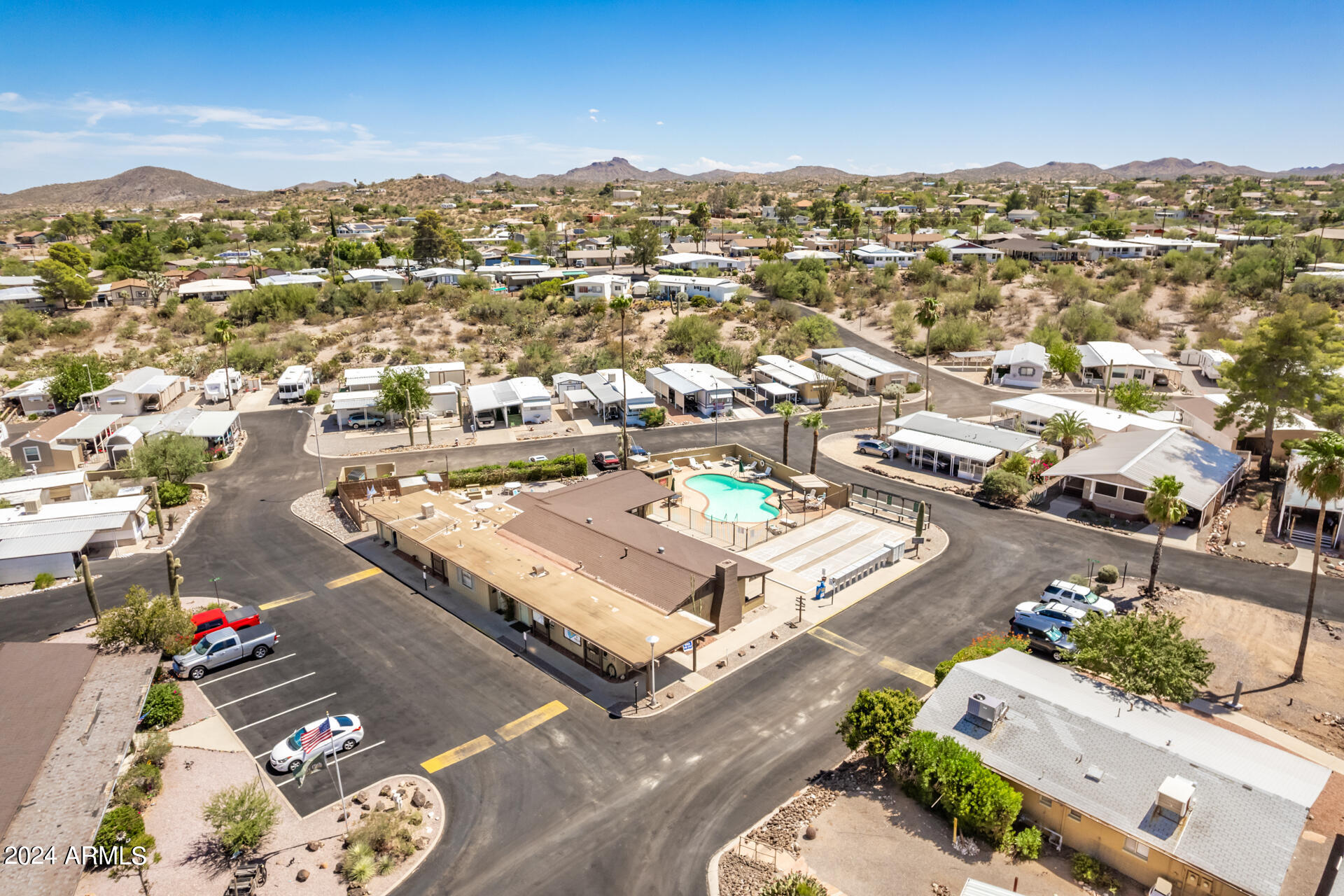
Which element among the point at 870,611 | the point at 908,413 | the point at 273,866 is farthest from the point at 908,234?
the point at 273,866

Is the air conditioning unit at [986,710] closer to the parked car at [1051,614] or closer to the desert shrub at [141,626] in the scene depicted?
the parked car at [1051,614]

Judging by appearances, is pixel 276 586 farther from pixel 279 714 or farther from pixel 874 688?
pixel 874 688

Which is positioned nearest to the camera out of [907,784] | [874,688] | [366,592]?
[907,784]

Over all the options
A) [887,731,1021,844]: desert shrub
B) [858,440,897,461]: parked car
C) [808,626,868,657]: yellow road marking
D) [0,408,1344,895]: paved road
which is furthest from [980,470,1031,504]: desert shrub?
[887,731,1021,844]: desert shrub

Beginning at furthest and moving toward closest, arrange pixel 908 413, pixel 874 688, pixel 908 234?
1. pixel 908 234
2. pixel 908 413
3. pixel 874 688

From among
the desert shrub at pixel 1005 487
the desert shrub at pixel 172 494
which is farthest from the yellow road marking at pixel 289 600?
the desert shrub at pixel 1005 487

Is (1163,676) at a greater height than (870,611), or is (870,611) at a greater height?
(1163,676)
